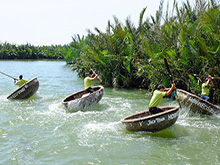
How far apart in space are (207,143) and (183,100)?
9.11 feet

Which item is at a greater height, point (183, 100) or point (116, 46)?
point (116, 46)

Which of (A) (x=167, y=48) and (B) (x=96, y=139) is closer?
(B) (x=96, y=139)

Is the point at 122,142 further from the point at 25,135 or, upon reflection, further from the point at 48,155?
the point at 25,135

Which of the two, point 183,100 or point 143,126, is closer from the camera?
point 143,126

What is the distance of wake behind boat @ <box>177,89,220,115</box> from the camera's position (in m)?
9.34

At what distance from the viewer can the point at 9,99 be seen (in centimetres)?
1325

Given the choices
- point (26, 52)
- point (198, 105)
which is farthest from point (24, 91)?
point (26, 52)

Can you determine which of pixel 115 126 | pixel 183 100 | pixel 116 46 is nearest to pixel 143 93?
pixel 116 46

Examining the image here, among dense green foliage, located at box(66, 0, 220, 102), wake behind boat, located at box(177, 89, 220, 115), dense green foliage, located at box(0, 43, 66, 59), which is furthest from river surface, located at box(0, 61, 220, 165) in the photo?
dense green foliage, located at box(0, 43, 66, 59)

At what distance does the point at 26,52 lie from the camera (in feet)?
185

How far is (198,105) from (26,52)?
53072 millimetres

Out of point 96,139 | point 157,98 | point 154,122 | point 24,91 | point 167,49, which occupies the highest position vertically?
point 167,49

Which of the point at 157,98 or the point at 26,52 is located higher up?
the point at 26,52

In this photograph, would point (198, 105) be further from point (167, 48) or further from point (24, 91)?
point (24, 91)
